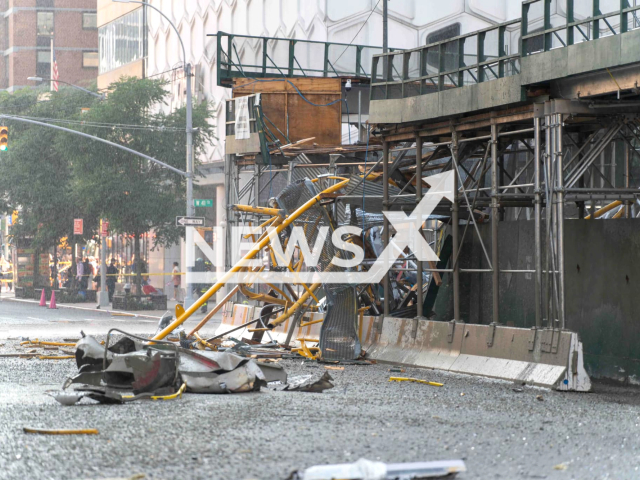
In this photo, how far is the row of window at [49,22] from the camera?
92.4 metres

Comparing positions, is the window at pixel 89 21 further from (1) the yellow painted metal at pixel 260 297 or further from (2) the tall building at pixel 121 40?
(1) the yellow painted metal at pixel 260 297

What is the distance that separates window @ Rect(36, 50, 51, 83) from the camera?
93.9 metres

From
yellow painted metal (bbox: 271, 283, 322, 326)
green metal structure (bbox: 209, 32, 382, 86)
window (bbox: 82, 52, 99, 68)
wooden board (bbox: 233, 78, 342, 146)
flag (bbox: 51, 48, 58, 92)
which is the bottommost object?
yellow painted metal (bbox: 271, 283, 322, 326)

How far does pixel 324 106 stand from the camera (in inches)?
1038

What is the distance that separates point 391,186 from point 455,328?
174 inches

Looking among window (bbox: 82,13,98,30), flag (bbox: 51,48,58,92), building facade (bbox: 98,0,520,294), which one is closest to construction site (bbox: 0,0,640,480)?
building facade (bbox: 98,0,520,294)

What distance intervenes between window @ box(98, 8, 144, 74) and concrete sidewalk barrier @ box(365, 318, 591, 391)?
45182 millimetres

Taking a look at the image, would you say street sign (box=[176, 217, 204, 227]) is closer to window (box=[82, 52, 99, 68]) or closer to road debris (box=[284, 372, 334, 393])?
road debris (box=[284, 372, 334, 393])

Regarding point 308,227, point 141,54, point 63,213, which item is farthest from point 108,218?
point 308,227

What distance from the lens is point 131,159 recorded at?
4397 cm

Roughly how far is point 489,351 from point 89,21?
84123mm

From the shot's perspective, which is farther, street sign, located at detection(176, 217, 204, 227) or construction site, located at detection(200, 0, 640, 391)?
street sign, located at detection(176, 217, 204, 227)

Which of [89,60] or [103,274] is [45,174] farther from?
[89,60]

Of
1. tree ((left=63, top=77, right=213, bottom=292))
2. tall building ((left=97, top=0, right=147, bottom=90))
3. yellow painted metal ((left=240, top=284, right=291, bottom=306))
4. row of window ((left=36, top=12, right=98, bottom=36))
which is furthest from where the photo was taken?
row of window ((left=36, top=12, right=98, bottom=36))
